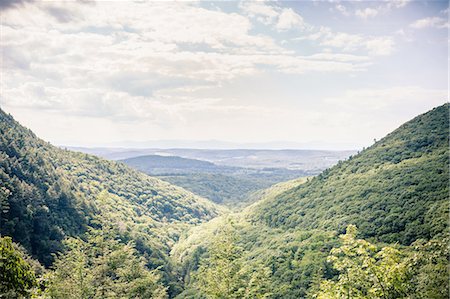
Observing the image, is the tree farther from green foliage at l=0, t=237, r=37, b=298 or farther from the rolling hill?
green foliage at l=0, t=237, r=37, b=298

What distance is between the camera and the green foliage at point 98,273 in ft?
68.4

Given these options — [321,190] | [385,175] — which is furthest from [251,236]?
[385,175]

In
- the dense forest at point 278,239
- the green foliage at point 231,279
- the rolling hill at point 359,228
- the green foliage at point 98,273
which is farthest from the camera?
the green foliage at point 231,279

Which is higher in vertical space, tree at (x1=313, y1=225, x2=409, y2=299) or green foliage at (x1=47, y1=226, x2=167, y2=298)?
tree at (x1=313, y1=225, x2=409, y2=299)

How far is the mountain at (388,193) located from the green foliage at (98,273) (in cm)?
4468

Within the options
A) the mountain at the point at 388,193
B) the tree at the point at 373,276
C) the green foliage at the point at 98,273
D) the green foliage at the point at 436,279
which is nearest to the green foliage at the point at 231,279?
the green foliage at the point at 98,273

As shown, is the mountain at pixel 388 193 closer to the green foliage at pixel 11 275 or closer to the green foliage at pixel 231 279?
the green foliage at pixel 231 279

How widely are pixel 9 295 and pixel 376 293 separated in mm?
15886

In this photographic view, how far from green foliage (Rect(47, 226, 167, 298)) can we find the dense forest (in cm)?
8

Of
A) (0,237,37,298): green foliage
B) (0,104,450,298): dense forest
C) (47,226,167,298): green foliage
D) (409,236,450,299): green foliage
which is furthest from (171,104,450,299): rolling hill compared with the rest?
(0,237,37,298): green foliage

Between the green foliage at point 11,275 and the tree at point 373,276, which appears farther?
the tree at point 373,276

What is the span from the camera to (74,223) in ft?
315

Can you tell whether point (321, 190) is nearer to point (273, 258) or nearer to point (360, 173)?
point (360, 173)

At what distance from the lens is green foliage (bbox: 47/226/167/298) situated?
2084cm
